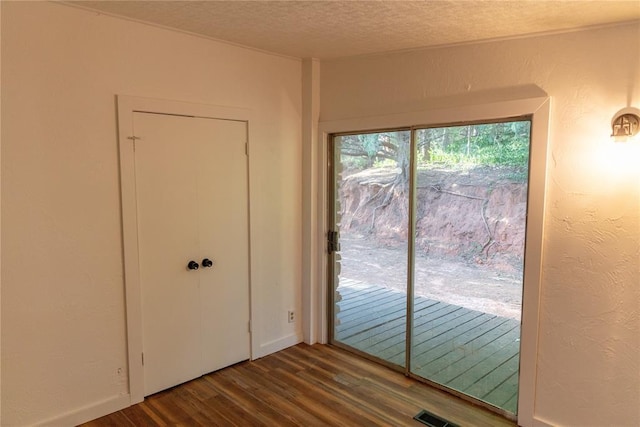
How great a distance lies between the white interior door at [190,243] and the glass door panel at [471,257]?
1.40 m

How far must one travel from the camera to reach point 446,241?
3029 mm

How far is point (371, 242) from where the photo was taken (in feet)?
11.5

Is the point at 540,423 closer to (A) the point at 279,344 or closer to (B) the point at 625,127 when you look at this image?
(B) the point at 625,127

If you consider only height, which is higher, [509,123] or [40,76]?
[40,76]

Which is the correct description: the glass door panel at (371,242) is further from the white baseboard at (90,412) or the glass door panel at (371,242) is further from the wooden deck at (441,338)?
the white baseboard at (90,412)

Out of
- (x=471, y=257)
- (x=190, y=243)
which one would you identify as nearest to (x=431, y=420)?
(x=471, y=257)

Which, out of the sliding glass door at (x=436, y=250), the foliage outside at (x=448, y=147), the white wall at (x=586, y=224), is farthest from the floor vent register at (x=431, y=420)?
the foliage outside at (x=448, y=147)

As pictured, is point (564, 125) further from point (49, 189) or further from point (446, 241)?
point (49, 189)

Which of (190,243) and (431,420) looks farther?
(190,243)

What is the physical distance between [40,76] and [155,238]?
1.15m

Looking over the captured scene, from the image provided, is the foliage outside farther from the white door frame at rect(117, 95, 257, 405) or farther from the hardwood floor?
the hardwood floor

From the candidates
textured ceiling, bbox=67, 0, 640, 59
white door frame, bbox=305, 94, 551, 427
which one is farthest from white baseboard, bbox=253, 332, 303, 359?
textured ceiling, bbox=67, 0, 640, 59

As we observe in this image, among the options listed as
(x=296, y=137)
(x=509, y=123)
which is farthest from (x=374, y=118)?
(x=509, y=123)

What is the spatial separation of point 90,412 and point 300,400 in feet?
4.39
